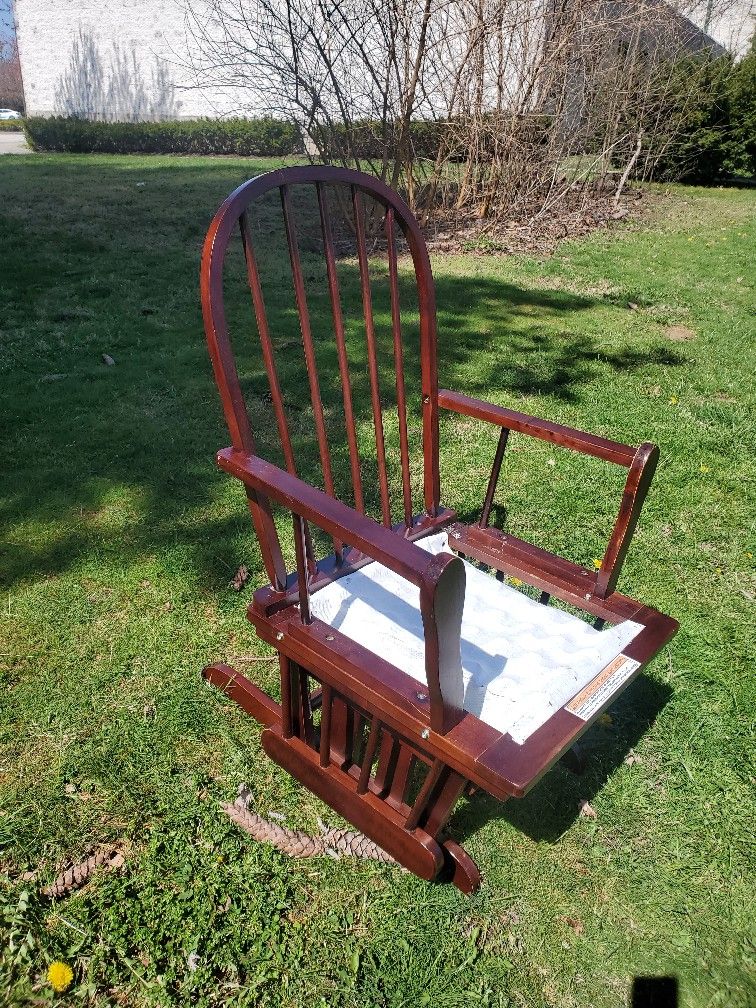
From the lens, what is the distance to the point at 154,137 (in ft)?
49.5

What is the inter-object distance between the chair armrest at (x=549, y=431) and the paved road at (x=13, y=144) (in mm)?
16152

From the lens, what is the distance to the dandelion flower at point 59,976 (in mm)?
1373

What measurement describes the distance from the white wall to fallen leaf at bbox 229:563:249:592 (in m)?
18.0

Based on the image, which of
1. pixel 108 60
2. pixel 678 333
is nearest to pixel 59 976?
pixel 678 333

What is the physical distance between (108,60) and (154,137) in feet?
16.6

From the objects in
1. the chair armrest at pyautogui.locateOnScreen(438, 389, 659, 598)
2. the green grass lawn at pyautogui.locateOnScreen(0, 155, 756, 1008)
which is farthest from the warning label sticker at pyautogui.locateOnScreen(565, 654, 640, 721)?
the green grass lawn at pyautogui.locateOnScreen(0, 155, 756, 1008)

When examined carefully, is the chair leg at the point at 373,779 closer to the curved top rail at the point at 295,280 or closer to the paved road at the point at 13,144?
the curved top rail at the point at 295,280

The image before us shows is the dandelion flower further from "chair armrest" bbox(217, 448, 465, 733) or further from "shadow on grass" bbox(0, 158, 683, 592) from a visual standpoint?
"shadow on grass" bbox(0, 158, 683, 592)

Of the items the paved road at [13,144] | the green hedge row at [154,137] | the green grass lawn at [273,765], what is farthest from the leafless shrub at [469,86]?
the paved road at [13,144]

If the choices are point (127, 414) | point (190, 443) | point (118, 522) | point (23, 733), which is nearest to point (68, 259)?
point (127, 414)

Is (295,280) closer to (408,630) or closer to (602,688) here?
(408,630)

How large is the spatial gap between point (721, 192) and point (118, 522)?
11.0m

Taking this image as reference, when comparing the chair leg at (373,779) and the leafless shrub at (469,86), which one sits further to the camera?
the leafless shrub at (469,86)

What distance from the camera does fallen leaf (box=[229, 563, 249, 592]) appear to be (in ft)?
8.05
